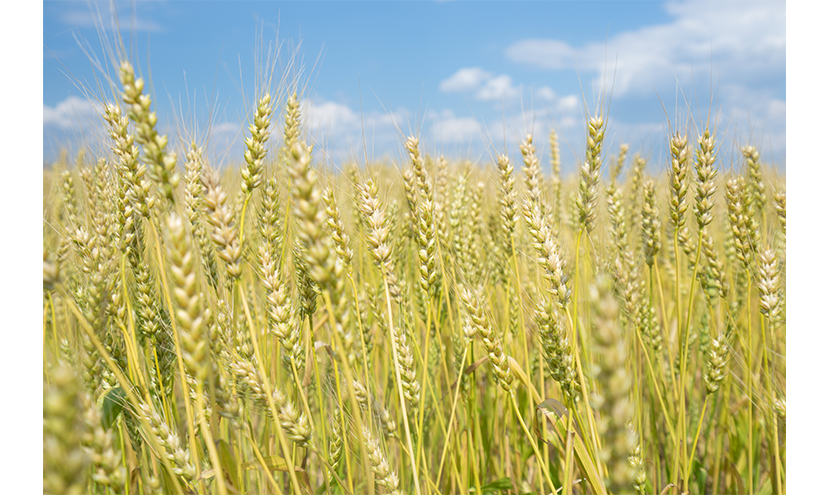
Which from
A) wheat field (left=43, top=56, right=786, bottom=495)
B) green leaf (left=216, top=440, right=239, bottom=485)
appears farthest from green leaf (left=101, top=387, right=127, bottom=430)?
green leaf (left=216, top=440, right=239, bottom=485)

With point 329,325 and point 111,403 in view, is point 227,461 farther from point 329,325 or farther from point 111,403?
point 329,325

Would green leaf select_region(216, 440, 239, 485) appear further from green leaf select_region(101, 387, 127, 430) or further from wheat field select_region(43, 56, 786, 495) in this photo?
green leaf select_region(101, 387, 127, 430)

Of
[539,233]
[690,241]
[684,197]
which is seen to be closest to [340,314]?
[539,233]

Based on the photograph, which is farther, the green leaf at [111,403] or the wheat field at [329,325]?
the green leaf at [111,403]

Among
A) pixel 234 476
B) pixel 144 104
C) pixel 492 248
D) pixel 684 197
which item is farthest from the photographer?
pixel 492 248

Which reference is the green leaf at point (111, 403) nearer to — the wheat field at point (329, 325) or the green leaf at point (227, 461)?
the wheat field at point (329, 325)

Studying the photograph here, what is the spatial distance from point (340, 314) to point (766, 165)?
3176mm

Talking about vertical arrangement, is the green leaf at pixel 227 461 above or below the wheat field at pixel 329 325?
below

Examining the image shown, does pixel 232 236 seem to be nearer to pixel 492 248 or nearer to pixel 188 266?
pixel 188 266

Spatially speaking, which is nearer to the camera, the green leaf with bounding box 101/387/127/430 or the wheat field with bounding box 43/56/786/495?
the wheat field with bounding box 43/56/786/495

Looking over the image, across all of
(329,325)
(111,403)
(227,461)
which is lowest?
(227,461)

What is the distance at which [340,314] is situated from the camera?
2.76 feet

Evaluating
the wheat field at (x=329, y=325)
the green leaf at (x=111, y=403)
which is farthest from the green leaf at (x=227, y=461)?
the green leaf at (x=111, y=403)

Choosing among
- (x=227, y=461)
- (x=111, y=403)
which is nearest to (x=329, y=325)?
(x=227, y=461)
